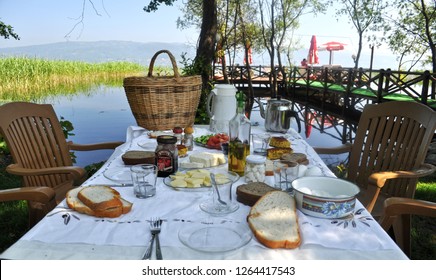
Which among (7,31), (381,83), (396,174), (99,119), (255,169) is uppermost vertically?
(7,31)

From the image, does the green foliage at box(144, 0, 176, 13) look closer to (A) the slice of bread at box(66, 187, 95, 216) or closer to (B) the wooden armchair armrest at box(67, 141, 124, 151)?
(B) the wooden armchair armrest at box(67, 141, 124, 151)

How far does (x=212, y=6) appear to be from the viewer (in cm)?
470

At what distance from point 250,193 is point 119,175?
0.53m

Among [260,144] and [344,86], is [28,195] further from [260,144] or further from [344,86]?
[344,86]

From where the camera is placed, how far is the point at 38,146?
196 cm

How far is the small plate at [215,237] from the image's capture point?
0.85 meters

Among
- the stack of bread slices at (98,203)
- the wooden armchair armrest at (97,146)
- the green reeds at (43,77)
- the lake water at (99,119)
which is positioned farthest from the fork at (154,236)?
the green reeds at (43,77)

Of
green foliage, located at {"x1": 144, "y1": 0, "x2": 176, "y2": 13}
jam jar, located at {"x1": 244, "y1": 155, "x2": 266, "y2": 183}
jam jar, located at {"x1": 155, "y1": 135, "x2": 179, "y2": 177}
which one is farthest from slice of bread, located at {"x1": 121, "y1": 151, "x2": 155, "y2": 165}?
green foliage, located at {"x1": 144, "y1": 0, "x2": 176, "y2": 13}

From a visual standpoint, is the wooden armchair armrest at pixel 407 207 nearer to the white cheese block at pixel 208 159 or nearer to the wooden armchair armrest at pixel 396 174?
the wooden armchair armrest at pixel 396 174

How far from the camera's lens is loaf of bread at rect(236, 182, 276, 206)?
1.11m

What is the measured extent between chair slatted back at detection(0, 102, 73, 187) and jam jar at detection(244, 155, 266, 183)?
1.07 metres

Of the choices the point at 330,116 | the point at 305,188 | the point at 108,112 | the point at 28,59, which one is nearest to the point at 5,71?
the point at 28,59

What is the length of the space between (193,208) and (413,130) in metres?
1.30

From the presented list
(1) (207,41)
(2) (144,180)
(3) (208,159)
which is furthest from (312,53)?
(2) (144,180)
